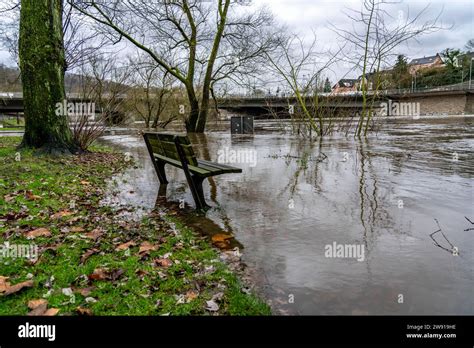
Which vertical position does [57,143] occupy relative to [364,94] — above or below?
below

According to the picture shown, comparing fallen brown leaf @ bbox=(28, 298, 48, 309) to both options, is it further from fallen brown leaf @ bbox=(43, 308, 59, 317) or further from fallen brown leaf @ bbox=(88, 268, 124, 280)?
fallen brown leaf @ bbox=(88, 268, 124, 280)

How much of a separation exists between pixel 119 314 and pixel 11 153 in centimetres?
799

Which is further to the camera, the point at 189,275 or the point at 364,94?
the point at 364,94

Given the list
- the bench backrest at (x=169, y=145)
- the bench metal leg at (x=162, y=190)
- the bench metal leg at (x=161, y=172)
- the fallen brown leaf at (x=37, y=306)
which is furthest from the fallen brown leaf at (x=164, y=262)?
the bench metal leg at (x=161, y=172)

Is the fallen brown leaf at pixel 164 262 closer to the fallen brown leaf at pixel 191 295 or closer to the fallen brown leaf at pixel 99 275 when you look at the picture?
the fallen brown leaf at pixel 99 275

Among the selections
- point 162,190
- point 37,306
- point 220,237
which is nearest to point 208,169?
point 220,237

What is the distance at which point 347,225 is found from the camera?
467 cm

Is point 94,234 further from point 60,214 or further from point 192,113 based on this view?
point 192,113

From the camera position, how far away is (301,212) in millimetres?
5312

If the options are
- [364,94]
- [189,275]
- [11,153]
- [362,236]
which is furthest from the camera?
[364,94]

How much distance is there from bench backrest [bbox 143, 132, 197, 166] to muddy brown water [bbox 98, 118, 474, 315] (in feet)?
2.45

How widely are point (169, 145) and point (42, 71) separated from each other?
5.04 meters
